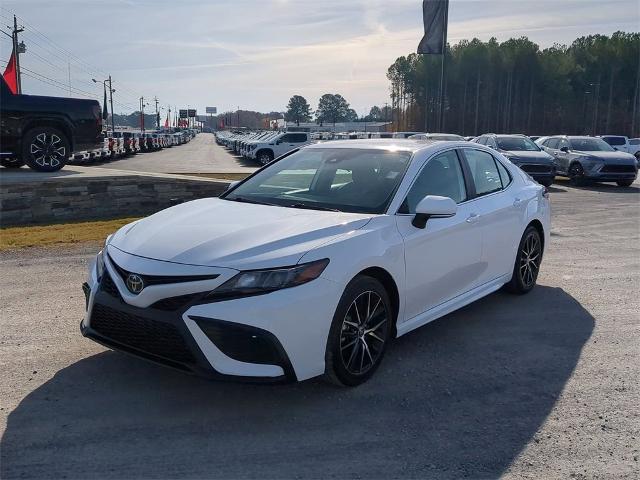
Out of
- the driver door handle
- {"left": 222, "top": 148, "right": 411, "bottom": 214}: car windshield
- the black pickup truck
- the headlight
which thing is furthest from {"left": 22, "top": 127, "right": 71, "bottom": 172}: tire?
the headlight

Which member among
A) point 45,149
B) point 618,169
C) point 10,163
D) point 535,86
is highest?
point 535,86

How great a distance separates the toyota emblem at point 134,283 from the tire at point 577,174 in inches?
765

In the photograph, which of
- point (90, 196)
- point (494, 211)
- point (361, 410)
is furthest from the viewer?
point (90, 196)

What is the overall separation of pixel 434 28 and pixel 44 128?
49.1ft

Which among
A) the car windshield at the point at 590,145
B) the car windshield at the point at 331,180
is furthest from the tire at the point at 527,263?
the car windshield at the point at 590,145

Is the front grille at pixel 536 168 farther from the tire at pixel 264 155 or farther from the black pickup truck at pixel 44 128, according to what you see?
the tire at pixel 264 155

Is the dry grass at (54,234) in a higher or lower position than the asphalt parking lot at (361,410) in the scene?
higher

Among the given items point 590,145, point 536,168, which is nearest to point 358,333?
point 536,168

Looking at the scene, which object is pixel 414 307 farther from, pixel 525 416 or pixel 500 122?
pixel 500 122

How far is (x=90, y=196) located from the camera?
11.6 m

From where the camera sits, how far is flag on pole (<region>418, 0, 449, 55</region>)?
22.0 metres

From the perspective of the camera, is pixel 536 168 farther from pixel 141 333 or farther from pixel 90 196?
pixel 141 333

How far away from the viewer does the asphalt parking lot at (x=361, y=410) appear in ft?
10.0

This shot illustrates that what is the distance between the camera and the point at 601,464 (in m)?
3.10
